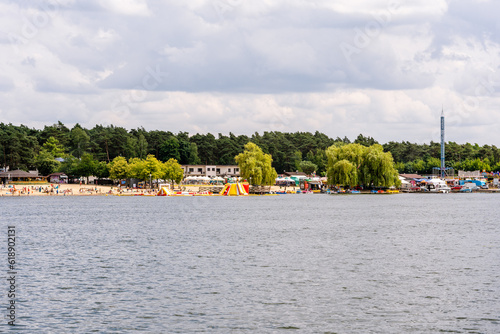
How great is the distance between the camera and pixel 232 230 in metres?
60.2

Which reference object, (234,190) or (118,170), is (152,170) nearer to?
(118,170)

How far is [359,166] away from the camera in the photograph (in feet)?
410

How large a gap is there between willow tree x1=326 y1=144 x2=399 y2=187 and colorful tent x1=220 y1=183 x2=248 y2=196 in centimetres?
2701

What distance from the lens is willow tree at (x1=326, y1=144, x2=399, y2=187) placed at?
123250 mm

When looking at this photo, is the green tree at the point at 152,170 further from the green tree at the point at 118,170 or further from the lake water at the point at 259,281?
the lake water at the point at 259,281

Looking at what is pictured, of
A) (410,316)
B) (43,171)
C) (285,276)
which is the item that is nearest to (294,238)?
(285,276)

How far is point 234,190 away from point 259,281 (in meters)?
119

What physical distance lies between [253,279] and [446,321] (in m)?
11.3

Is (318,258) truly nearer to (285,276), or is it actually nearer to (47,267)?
(285,276)

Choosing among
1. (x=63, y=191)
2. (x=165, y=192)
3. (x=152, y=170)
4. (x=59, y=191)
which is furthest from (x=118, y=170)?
(x=165, y=192)

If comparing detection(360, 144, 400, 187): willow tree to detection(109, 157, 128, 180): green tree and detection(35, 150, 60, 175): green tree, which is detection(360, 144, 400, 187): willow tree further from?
detection(35, 150, 60, 175): green tree

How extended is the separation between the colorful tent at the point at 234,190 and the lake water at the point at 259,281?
8875cm

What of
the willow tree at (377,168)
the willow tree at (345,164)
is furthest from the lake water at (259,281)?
the willow tree at (377,168)

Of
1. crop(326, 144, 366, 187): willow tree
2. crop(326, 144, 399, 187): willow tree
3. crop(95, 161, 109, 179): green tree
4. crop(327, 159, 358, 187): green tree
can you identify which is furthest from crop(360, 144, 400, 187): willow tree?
crop(95, 161, 109, 179): green tree
